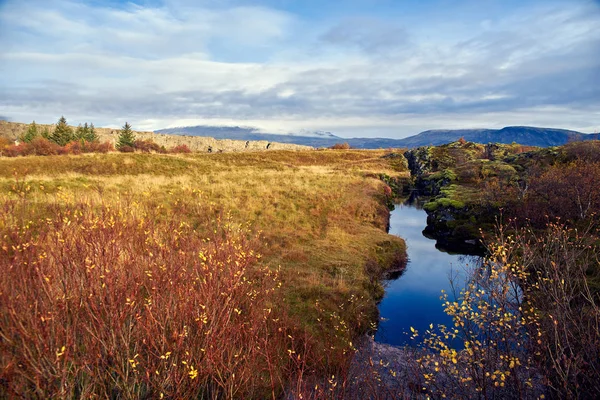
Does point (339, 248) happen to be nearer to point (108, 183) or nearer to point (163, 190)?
point (163, 190)

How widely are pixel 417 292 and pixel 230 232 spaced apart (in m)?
9.55

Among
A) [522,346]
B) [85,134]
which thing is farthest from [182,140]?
[522,346]

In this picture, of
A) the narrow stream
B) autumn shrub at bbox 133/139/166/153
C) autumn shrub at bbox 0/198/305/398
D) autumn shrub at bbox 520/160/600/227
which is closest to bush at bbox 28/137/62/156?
autumn shrub at bbox 133/139/166/153

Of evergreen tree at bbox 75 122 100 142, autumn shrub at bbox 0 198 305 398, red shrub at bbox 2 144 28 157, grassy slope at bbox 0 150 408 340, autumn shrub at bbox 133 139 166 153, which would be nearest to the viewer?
autumn shrub at bbox 0 198 305 398

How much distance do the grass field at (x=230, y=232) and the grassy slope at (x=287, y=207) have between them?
77mm

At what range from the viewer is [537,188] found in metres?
22.1

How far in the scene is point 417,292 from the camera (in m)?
15.9

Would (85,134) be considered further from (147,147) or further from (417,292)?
(417,292)

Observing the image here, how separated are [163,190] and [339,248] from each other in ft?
41.8

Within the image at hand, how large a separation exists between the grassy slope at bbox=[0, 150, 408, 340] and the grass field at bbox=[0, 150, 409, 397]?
0.08 m

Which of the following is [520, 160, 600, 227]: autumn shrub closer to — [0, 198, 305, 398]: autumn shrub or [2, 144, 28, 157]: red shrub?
[0, 198, 305, 398]: autumn shrub

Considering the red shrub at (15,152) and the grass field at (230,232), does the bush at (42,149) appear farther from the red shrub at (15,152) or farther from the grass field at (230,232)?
the grass field at (230,232)

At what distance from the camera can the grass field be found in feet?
21.4

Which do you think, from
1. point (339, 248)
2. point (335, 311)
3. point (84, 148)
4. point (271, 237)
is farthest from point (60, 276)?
point (84, 148)
